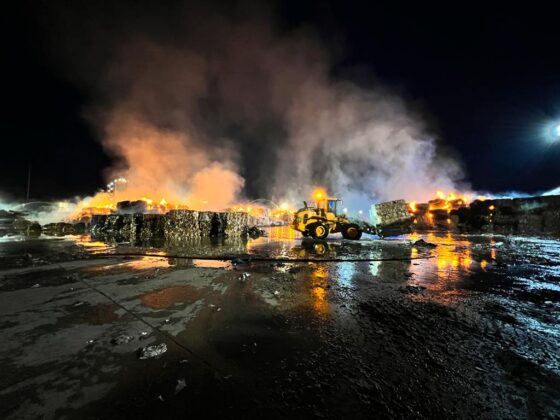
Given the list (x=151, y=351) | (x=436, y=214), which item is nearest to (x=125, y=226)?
(x=151, y=351)

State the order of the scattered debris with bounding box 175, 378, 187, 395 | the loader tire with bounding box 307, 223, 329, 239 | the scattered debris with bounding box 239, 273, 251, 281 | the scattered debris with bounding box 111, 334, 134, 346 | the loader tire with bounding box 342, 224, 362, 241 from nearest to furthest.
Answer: the scattered debris with bounding box 175, 378, 187, 395
the scattered debris with bounding box 111, 334, 134, 346
the scattered debris with bounding box 239, 273, 251, 281
the loader tire with bounding box 307, 223, 329, 239
the loader tire with bounding box 342, 224, 362, 241

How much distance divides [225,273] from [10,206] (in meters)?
73.6

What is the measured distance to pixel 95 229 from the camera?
675 inches

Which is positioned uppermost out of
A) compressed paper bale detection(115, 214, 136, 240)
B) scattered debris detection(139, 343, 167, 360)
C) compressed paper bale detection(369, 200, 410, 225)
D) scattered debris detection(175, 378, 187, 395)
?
compressed paper bale detection(369, 200, 410, 225)

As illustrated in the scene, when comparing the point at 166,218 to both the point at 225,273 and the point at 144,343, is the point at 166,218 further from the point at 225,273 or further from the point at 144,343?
the point at 144,343

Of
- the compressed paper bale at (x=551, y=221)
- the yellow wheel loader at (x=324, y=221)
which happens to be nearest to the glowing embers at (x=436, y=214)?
the compressed paper bale at (x=551, y=221)

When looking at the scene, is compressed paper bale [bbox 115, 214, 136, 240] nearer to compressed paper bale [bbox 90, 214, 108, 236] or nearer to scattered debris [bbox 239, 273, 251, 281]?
compressed paper bale [bbox 90, 214, 108, 236]

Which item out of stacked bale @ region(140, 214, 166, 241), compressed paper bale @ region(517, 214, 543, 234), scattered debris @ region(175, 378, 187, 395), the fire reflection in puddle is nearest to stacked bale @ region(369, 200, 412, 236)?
compressed paper bale @ region(517, 214, 543, 234)

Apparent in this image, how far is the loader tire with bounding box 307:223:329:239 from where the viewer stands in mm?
13652

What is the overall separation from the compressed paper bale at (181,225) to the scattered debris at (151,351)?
13.9 meters

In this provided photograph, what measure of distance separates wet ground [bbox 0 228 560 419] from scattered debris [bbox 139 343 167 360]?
56 millimetres

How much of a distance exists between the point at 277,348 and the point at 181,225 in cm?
1467

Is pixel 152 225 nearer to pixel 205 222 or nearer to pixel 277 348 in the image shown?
pixel 205 222

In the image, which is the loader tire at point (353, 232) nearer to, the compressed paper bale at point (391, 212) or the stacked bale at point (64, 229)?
the compressed paper bale at point (391, 212)
